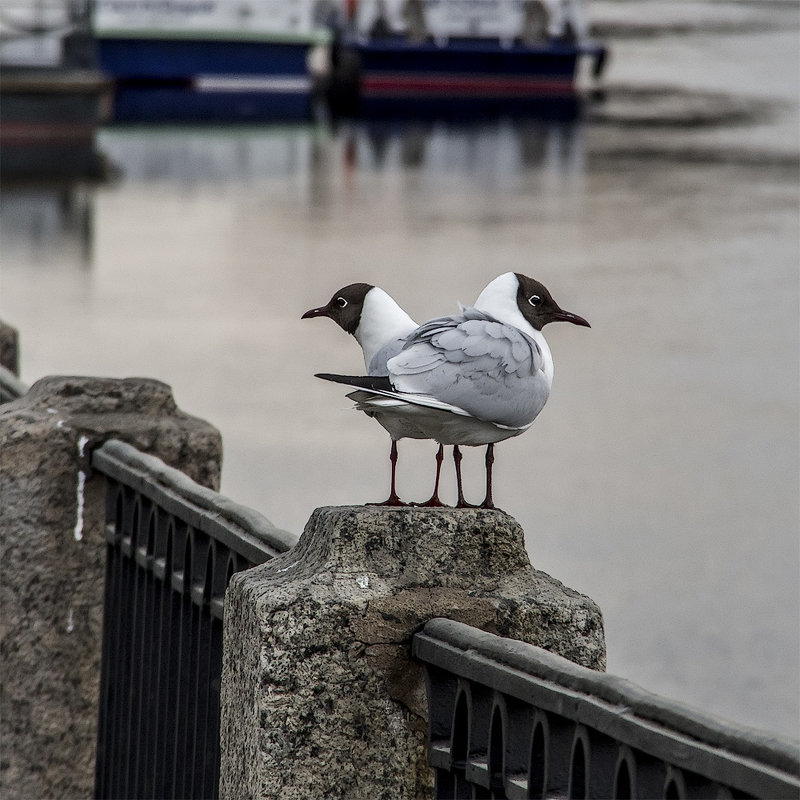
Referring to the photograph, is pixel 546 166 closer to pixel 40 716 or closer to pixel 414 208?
pixel 414 208

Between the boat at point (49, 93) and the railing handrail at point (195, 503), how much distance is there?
23.1 metres

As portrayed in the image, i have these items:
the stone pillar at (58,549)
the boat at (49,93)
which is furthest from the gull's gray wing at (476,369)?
the boat at (49,93)

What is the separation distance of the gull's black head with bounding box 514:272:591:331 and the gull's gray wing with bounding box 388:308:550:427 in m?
0.10

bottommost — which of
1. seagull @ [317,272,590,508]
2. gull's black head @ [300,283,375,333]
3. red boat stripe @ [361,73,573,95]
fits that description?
red boat stripe @ [361,73,573,95]

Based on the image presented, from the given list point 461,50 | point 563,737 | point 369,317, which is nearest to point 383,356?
point 369,317

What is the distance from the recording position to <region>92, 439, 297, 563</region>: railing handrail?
3186 mm

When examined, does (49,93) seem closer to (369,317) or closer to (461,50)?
(461,50)

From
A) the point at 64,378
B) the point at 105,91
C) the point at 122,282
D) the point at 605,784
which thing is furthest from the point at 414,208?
the point at 605,784

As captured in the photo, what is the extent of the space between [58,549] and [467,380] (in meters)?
1.46

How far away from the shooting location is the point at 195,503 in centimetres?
348

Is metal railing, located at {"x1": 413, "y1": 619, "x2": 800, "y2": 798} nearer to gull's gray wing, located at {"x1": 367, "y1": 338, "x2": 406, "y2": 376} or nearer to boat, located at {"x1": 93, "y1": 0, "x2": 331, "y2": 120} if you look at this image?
gull's gray wing, located at {"x1": 367, "y1": 338, "x2": 406, "y2": 376}

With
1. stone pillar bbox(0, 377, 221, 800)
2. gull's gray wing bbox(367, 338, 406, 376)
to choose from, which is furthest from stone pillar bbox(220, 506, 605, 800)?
stone pillar bbox(0, 377, 221, 800)

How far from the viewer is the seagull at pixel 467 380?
9.48ft

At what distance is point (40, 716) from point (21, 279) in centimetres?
1682
